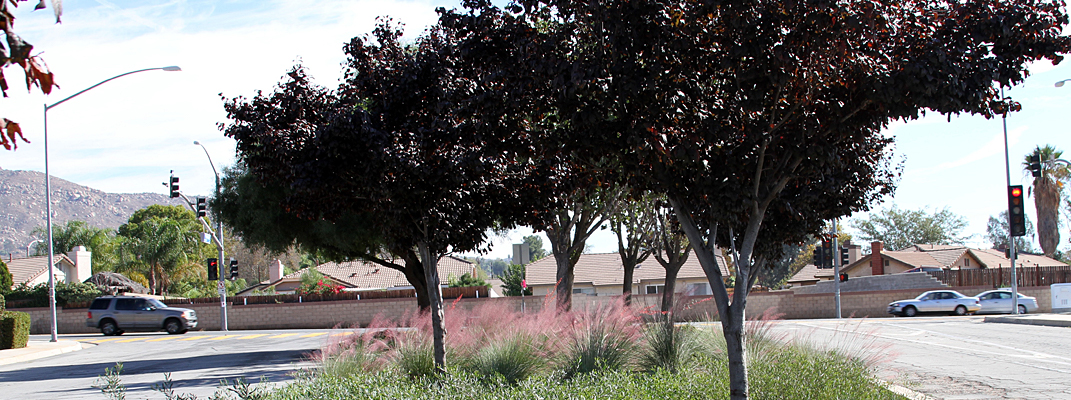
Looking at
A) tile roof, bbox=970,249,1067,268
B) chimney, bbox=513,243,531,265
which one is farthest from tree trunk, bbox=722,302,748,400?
tile roof, bbox=970,249,1067,268

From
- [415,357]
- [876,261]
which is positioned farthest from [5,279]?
[876,261]

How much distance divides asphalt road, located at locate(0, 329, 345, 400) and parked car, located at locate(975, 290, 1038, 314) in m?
29.5

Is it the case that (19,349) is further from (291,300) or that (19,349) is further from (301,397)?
(301,397)

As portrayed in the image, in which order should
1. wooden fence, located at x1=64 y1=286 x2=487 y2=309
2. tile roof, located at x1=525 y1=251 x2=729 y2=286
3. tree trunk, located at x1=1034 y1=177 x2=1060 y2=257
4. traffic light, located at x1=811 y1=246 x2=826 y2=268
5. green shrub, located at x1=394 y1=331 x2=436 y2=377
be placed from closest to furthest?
green shrub, located at x1=394 y1=331 x2=436 y2=377 < traffic light, located at x1=811 y1=246 x2=826 y2=268 < wooden fence, located at x1=64 y1=286 x2=487 y2=309 < tree trunk, located at x1=1034 y1=177 x2=1060 y2=257 < tile roof, located at x1=525 y1=251 x2=729 y2=286

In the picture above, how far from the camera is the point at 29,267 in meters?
57.3

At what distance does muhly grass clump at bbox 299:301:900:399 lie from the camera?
6.89m

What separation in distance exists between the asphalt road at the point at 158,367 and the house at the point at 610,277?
26.0 metres

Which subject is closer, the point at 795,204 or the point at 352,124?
the point at 795,204

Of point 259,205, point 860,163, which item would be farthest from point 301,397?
point 259,205

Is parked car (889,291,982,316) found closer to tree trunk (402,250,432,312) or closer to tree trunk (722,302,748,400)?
tree trunk (402,250,432,312)

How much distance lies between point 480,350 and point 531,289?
3952 centimetres

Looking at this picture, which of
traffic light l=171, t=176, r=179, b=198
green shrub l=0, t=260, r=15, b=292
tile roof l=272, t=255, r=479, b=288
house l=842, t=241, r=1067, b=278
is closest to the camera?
traffic light l=171, t=176, r=179, b=198

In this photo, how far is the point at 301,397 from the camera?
6453 millimetres

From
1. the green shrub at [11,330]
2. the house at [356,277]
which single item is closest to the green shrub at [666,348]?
the green shrub at [11,330]
